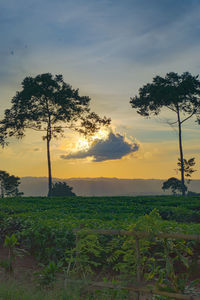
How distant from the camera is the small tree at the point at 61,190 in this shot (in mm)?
41906

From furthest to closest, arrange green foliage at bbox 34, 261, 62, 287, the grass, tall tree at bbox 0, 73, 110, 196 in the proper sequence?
tall tree at bbox 0, 73, 110, 196
green foliage at bbox 34, 261, 62, 287
the grass

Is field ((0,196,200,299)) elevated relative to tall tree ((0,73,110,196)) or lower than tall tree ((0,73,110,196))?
lower

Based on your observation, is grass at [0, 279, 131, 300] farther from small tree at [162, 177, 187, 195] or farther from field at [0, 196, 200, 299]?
small tree at [162, 177, 187, 195]

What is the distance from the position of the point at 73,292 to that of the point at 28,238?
13.5 feet

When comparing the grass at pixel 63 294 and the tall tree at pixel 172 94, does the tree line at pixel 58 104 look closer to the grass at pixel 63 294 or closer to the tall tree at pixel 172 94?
the tall tree at pixel 172 94

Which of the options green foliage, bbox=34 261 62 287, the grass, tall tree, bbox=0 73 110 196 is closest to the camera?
the grass

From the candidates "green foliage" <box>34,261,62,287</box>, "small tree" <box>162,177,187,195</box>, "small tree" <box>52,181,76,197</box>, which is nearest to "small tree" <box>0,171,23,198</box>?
"small tree" <box>52,181,76,197</box>

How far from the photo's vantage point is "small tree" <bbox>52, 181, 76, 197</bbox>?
4191 centimetres

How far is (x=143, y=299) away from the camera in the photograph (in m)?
5.79

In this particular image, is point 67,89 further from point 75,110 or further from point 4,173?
point 4,173

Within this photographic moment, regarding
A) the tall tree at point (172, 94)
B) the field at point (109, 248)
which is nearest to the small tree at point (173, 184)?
the tall tree at point (172, 94)

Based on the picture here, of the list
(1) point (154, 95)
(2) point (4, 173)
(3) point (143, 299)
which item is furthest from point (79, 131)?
(3) point (143, 299)

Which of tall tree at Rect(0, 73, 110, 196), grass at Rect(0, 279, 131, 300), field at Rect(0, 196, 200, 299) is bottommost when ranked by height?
grass at Rect(0, 279, 131, 300)

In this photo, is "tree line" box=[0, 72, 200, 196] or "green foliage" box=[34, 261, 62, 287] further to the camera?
"tree line" box=[0, 72, 200, 196]
